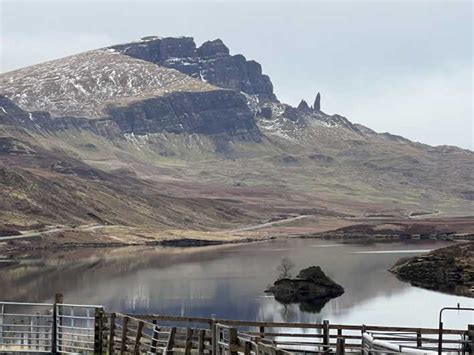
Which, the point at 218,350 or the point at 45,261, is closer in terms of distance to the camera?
the point at 218,350

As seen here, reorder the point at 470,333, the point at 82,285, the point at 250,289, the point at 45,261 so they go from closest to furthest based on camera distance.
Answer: the point at 470,333
the point at 250,289
the point at 82,285
the point at 45,261

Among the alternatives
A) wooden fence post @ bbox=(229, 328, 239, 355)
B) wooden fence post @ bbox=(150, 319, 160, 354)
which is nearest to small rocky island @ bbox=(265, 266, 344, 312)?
wooden fence post @ bbox=(150, 319, 160, 354)

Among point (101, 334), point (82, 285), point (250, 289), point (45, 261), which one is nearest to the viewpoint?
point (101, 334)

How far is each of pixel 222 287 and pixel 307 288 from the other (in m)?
14.5

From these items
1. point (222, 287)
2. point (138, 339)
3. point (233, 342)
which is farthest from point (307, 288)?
point (233, 342)

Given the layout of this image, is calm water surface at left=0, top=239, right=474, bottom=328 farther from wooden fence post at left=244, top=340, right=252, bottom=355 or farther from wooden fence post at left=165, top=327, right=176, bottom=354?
wooden fence post at left=244, top=340, right=252, bottom=355

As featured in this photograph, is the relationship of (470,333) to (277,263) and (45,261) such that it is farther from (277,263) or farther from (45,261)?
(45,261)

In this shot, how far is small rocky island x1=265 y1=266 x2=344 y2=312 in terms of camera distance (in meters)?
118

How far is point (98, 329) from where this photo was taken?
128 ft

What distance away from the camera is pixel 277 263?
172m

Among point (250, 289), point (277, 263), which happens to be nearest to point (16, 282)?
Result: point (250, 289)

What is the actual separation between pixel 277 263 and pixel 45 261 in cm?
5261

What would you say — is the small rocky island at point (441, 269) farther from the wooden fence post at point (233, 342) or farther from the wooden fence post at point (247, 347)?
the wooden fence post at point (247, 347)

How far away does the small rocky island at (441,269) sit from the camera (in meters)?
140
